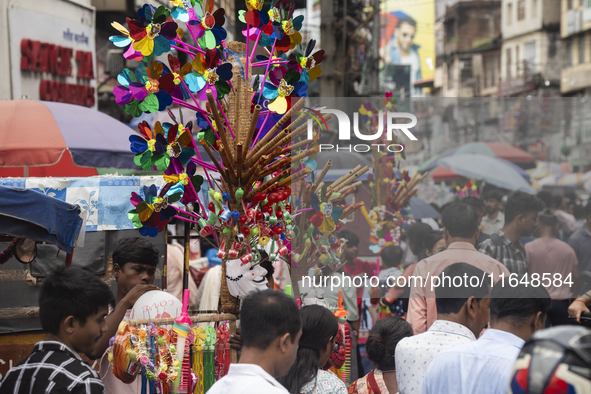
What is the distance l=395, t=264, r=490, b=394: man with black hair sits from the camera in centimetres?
298

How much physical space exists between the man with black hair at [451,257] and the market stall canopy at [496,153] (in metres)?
0.51

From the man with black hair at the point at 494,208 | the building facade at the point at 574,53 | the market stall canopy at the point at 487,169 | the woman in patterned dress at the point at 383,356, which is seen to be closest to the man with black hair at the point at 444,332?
the woman in patterned dress at the point at 383,356

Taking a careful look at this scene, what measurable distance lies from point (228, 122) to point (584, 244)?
93.8 inches

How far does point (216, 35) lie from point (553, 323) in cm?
405

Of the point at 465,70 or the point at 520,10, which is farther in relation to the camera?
the point at 465,70

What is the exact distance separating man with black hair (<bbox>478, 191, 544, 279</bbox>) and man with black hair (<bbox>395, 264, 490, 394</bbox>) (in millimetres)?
918

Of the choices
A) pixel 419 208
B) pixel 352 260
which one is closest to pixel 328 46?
pixel 419 208

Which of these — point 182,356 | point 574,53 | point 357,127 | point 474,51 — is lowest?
point 182,356

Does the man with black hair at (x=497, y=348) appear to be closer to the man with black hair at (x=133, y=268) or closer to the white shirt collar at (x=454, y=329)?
the white shirt collar at (x=454, y=329)

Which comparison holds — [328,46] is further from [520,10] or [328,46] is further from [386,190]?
[386,190]

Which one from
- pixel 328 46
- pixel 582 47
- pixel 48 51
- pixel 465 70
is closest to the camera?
pixel 48 51

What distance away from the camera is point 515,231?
4.10 m

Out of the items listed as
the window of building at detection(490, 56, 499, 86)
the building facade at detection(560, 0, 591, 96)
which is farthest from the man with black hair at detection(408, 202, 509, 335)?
the window of building at detection(490, 56, 499, 86)

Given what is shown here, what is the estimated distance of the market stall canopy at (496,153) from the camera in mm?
4109
